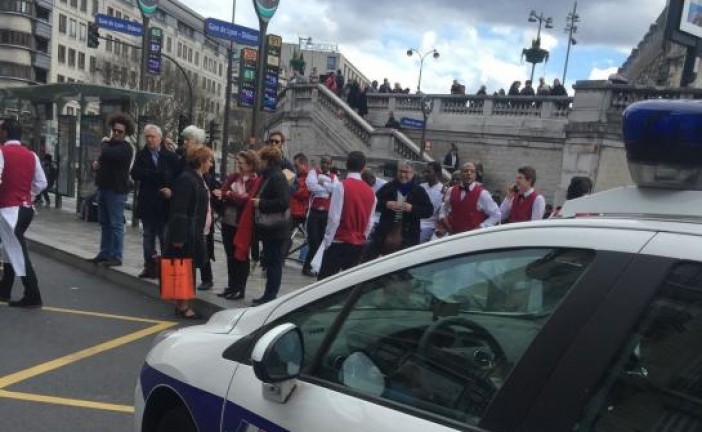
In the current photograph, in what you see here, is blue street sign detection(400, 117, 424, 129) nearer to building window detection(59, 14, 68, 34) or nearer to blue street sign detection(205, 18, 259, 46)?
blue street sign detection(205, 18, 259, 46)

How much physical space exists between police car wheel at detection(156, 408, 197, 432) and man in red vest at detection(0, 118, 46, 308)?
4.15m

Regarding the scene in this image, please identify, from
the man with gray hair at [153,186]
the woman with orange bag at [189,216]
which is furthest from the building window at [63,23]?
the woman with orange bag at [189,216]

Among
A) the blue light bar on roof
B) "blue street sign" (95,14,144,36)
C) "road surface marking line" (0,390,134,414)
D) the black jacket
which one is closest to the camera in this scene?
the blue light bar on roof

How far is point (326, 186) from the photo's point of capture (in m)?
9.45

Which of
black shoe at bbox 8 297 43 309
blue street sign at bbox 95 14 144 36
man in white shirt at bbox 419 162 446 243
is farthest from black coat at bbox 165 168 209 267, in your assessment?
blue street sign at bbox 95 14 144 36

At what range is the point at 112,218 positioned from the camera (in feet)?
26.6

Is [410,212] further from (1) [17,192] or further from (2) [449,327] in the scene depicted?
(2) [449,327]

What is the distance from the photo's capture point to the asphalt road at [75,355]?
4.12 metres

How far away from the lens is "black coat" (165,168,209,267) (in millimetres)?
6141

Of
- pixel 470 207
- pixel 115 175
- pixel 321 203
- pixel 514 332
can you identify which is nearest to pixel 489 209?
pixel 470 207

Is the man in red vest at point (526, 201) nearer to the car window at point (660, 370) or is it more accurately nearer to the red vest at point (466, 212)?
the red vest at point (466, 212)

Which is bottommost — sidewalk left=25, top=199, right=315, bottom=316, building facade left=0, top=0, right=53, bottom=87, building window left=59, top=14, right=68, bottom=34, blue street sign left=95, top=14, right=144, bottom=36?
sidewalk left=25, top=199, right=315, bottom=316

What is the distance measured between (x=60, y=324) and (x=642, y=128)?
5.69 m

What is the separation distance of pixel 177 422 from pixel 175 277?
→ 3649mm
